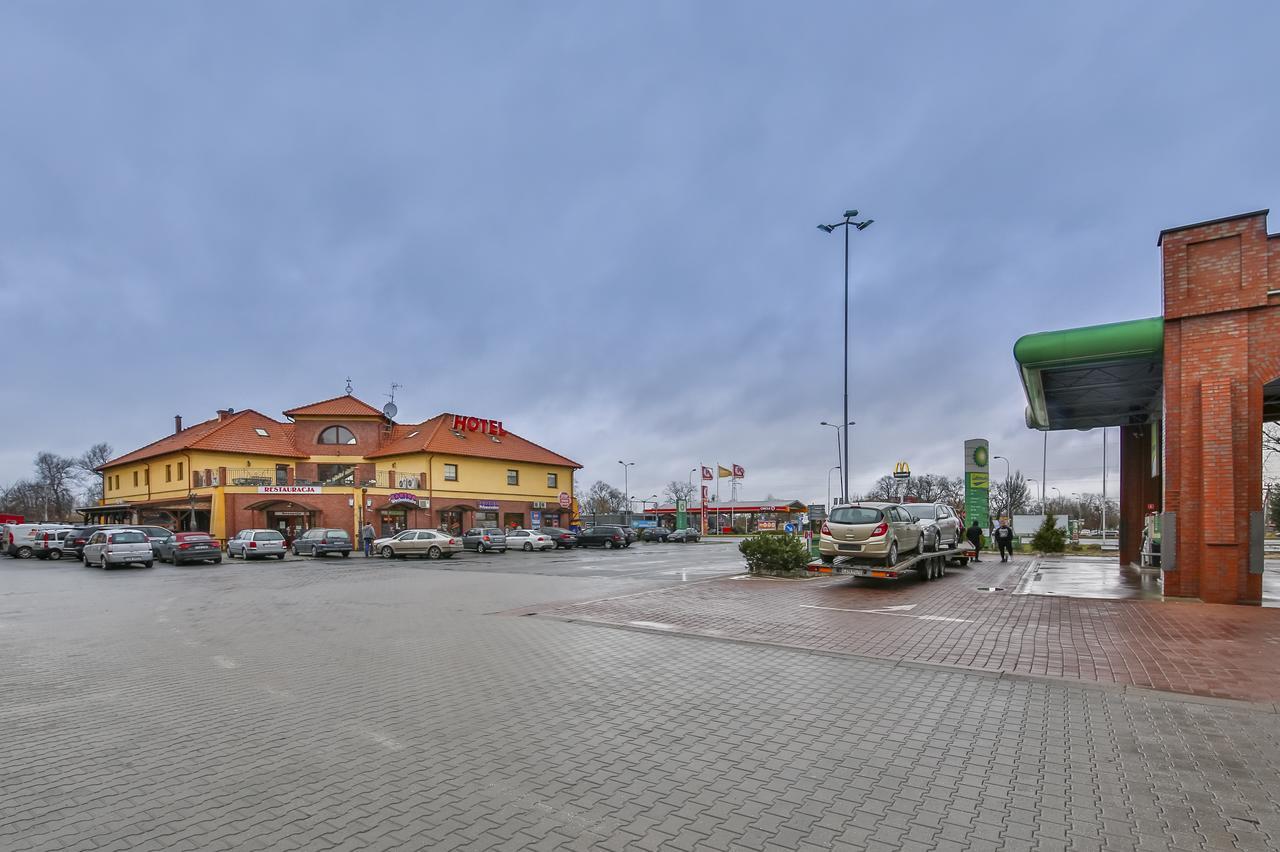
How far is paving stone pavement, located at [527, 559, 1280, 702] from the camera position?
25.1 feet

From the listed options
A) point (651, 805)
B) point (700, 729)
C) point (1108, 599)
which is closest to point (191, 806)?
point (651, 805)

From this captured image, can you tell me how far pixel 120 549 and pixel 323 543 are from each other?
341 inches

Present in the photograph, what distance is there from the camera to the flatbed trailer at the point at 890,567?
15.4m

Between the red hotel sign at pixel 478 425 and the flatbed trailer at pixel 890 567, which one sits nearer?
the flatbed trailer at pixel 890 567

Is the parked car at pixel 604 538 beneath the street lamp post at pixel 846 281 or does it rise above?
beneath

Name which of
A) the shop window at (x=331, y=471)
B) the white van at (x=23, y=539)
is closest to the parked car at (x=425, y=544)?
the shop window at (x=331, y=471)

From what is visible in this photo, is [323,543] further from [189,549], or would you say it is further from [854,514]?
[854,514]

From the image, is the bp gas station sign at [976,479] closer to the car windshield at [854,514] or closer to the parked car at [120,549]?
the car windshield at [854,514]

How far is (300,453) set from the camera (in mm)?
47281

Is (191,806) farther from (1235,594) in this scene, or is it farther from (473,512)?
(473,512)

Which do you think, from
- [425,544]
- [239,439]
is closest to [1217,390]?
[425,544]

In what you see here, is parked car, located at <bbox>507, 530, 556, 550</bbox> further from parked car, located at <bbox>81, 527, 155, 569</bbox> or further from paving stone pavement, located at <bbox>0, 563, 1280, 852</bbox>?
paving stone pavement, located at <bbox>0, 563, 1280, 852</bbox>

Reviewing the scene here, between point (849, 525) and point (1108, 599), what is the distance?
5155 millimetres

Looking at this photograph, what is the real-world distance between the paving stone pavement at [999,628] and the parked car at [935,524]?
2.49 metres
